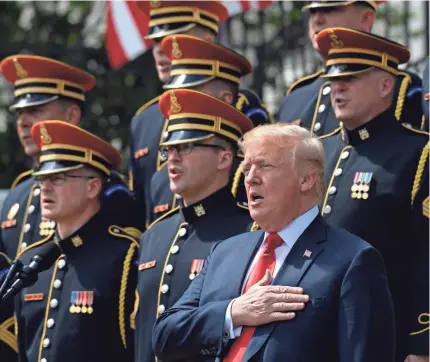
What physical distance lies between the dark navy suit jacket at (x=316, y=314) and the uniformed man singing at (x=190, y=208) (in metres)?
1.34

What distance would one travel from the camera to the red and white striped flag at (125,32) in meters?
10.5

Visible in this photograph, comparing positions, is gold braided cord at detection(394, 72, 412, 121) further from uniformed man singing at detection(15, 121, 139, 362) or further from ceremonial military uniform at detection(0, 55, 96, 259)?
ceremonial military uniform at detection(0, 55, 96, 259)

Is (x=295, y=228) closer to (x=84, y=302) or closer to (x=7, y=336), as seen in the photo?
(x=84, y=302)

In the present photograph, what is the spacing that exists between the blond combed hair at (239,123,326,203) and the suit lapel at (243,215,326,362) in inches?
6.6

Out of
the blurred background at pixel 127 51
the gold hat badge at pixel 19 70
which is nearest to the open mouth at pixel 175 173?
the gold hat badge at pixel 19 70

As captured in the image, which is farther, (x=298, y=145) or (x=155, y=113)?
(x=155, y=113)

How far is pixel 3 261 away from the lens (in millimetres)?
7570

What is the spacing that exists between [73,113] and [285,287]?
145 inches

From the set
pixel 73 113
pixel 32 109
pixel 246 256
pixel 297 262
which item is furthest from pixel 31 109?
pixel 297 262

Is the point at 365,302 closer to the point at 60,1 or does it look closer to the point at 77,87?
the point at 77,87

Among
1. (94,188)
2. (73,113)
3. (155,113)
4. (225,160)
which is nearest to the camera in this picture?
(225,160)

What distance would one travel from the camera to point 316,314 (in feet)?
16.8

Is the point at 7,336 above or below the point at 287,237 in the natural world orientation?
below

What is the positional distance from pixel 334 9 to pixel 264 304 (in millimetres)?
2779
